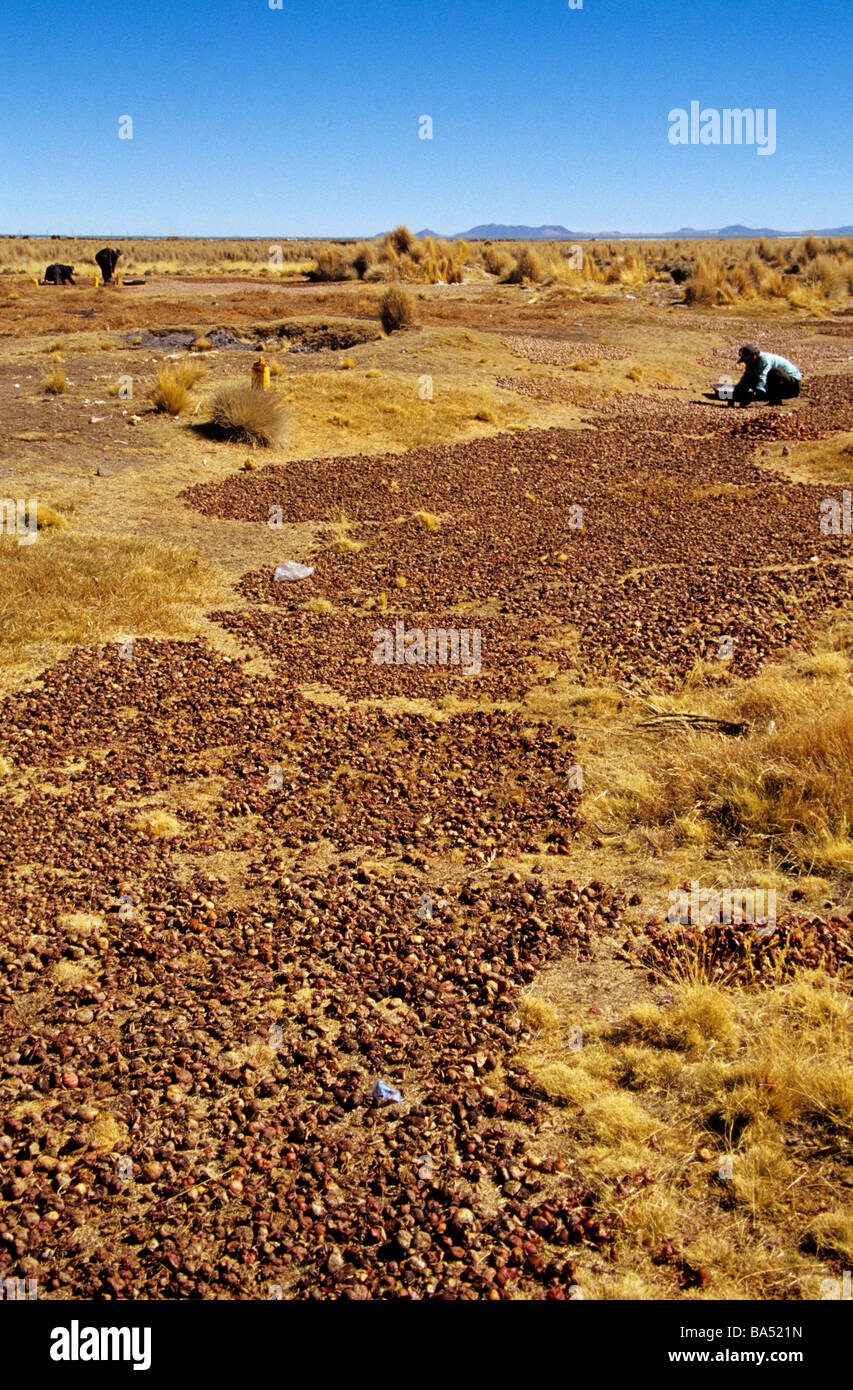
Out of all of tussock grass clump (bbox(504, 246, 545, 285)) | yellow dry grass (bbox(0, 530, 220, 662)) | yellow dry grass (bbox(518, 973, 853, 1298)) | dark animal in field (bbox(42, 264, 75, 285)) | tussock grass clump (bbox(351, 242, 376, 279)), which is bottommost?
yellow dry grass (bbox(518, 973, 853, 1298))

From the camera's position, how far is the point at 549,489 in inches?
561

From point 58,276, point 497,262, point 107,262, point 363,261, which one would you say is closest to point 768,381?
point 363,261

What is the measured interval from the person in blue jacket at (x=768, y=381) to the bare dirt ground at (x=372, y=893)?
628 cm

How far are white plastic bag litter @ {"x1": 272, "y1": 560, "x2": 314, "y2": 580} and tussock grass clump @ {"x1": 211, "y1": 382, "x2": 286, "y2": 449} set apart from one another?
18.9 ft

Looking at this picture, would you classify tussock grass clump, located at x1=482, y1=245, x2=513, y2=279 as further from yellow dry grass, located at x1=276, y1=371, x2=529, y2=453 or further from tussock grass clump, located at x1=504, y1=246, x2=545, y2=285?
yellow dry grass, located at x1=276, y1=371, x2=529, y2=453

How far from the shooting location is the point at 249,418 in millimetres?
15906

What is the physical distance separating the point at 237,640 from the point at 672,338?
886 inches

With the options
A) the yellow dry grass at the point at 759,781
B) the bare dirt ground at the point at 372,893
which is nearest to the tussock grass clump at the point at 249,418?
the bare dirt ground at the point at 372,893

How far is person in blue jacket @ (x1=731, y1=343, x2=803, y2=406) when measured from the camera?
19.6 m

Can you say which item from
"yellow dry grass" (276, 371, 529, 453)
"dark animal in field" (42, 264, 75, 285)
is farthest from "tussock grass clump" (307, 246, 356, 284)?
"yellow dry grass" (276, 371, 529, 453)

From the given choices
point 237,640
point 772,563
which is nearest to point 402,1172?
point 237,640

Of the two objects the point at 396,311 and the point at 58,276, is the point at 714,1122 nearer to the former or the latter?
the point at 396,311

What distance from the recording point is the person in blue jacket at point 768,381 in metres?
19.6

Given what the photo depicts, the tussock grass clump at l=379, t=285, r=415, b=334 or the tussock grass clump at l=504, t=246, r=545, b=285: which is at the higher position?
the tussock grass clump at l=504, t=246, r=545, b=285
